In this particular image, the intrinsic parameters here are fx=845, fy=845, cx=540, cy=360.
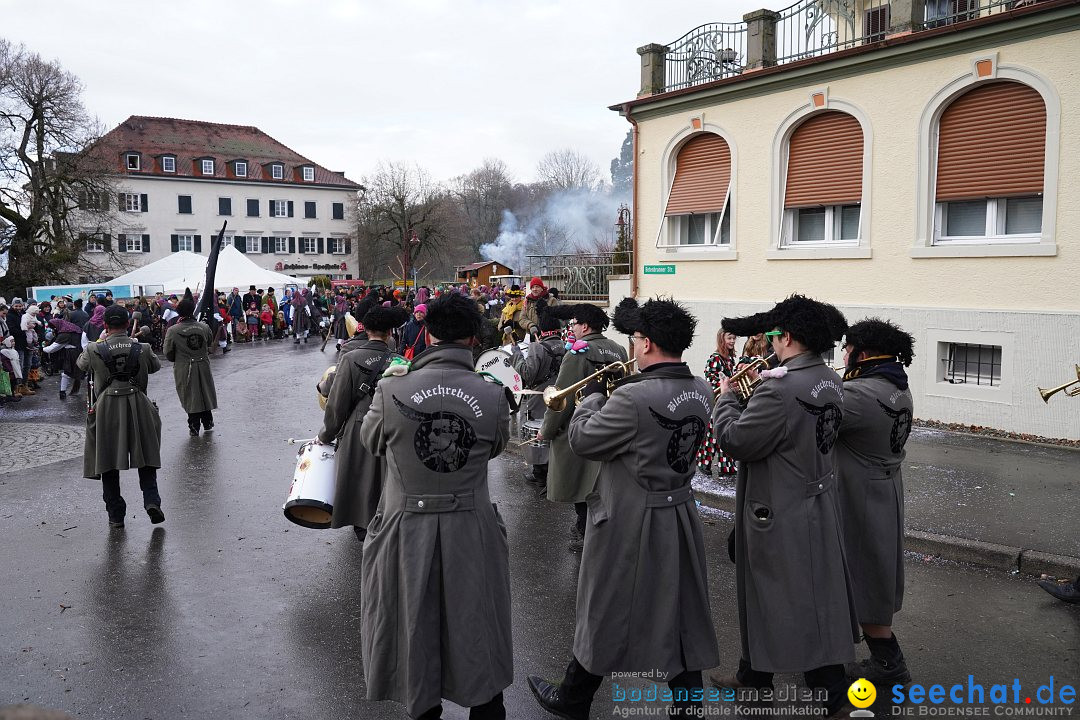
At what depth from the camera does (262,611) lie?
5.58 metres

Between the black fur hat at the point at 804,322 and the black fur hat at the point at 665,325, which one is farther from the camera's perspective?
the black fur hat at the point at 804,322

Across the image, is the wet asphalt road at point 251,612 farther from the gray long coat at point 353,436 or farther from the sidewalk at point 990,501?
the gray long coat at point 353,436

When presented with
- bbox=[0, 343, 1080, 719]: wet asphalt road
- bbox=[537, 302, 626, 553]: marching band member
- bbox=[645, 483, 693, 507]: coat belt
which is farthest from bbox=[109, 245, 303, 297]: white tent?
bbox=[645, 483, 693, 507]: coat belt

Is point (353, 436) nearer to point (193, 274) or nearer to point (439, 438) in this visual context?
point (439, 438)

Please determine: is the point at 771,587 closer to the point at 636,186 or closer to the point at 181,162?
the point at 636,186

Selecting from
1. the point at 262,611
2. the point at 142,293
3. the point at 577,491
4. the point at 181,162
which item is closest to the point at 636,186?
the point at 577,491

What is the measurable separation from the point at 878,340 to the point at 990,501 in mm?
4110

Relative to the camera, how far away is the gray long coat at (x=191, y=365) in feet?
38.9

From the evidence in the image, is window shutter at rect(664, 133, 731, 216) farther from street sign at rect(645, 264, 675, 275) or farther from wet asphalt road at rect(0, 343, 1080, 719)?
wet asphalt road at rect(0, 343, 1080, 719)

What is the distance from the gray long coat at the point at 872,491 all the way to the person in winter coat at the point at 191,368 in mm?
9649

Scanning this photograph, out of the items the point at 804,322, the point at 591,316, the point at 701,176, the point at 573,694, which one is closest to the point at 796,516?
the point at 804,322

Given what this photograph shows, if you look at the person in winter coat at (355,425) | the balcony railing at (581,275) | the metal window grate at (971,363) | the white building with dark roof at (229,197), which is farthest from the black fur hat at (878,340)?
the white building with dark roof at (229,197)

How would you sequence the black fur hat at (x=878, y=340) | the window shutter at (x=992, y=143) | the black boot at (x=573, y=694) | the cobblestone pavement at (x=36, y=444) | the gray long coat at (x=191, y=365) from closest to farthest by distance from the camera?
1. the black boot at (x=573, y=694)
2. the black fur hat at (x=878, y=340)
3. the cobblestone pavement at (x=36, y=444)
4. the window shutter at (x=992, y=143)
5. the gray long coat at (x=191, y=365)

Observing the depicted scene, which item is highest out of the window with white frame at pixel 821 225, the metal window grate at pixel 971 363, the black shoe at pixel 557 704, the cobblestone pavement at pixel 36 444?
the window with white frame at pixel 821 225
